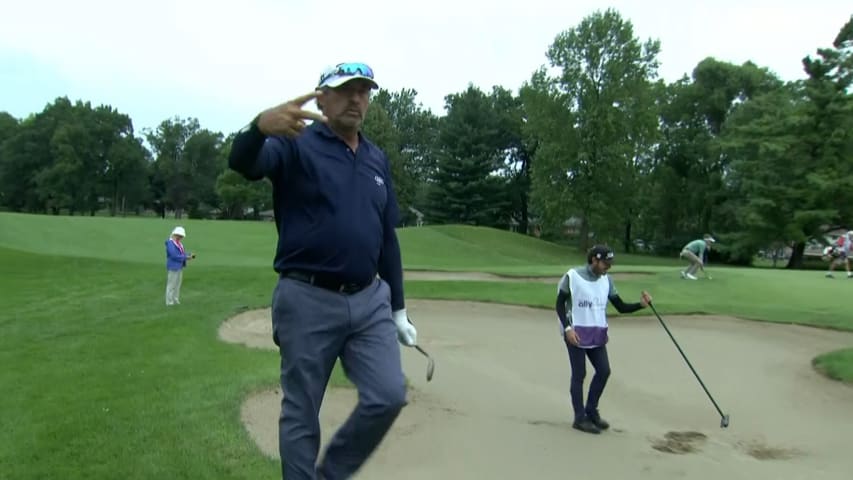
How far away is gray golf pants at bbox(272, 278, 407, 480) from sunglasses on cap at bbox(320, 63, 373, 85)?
110 centimetres

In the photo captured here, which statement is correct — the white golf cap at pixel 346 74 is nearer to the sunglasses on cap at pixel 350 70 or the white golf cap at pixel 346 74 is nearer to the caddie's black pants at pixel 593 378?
the sunglasses on cap at pixel 350 70

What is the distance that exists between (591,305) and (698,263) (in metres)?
14.5

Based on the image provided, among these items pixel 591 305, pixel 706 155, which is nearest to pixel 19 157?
pixel 706 155

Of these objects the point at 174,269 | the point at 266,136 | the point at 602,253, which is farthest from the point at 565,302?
the point at 174,269

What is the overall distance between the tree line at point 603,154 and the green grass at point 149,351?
27521 mm

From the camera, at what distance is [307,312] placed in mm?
3461

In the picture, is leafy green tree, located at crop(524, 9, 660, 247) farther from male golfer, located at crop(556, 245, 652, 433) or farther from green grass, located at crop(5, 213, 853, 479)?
male golfer, located at crop(556, 245, 652, 433)

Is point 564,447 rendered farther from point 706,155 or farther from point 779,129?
point 706,155

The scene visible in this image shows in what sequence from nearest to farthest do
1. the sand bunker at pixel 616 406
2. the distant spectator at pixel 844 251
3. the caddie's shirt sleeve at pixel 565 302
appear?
the sand bunker at pixel 616 406
the caddie's shirt sleeve at pixel 565 302
the distant spectator at pixel 844 251

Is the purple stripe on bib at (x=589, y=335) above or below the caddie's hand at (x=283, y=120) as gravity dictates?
below

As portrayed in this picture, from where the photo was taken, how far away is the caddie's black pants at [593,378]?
25.1ft

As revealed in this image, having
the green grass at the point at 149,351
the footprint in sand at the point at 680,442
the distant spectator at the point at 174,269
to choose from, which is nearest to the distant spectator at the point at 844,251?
the green grass at the point at 149,351

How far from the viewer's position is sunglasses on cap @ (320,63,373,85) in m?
3.53

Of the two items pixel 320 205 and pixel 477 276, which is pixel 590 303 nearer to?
pixel 320 205
